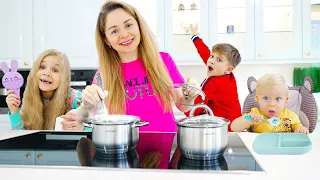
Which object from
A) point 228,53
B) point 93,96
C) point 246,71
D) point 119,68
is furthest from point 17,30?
point 93,96

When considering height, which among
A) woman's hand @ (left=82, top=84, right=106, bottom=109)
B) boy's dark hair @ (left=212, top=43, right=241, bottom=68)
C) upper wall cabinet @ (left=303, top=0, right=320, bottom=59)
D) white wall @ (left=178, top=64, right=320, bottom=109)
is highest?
upper wall cabinet @ (left=303, top=0, right=320, bottom=59)

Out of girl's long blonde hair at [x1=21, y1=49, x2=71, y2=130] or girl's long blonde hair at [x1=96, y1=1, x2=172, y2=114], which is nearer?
girl's long blonde hair at [x1=96, y1=1, x2=172, y2=114]

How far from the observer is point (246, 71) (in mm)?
3119

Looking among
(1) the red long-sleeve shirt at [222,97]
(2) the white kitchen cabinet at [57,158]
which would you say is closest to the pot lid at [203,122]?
(2) the white kitchen cabinet at [57,158]

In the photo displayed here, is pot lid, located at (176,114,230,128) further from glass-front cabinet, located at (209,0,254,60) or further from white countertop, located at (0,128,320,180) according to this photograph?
glass-front cabinet, located at (209,0,254,60)

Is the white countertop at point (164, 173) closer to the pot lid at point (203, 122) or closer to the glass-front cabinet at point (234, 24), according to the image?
the pot lid at point (203, 122)

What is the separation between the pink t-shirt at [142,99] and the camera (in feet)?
5.06

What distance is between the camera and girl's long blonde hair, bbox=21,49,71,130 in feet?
5.49

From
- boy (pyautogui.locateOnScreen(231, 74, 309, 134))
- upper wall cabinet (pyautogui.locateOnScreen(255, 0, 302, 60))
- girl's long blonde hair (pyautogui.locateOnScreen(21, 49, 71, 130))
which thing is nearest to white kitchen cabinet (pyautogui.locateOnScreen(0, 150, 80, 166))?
girl's long blonde hair (pyautogui.locateOnScreen(21, 49, 71, 130))

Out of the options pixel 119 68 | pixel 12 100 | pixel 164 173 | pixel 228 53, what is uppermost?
pixel 228 53

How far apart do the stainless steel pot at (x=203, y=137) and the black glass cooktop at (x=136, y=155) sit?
0.02 meters

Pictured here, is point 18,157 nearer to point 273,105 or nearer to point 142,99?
point 142,99

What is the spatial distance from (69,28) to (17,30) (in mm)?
470

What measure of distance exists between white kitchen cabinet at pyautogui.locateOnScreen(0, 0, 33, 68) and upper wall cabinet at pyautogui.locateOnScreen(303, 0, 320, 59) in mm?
2334
